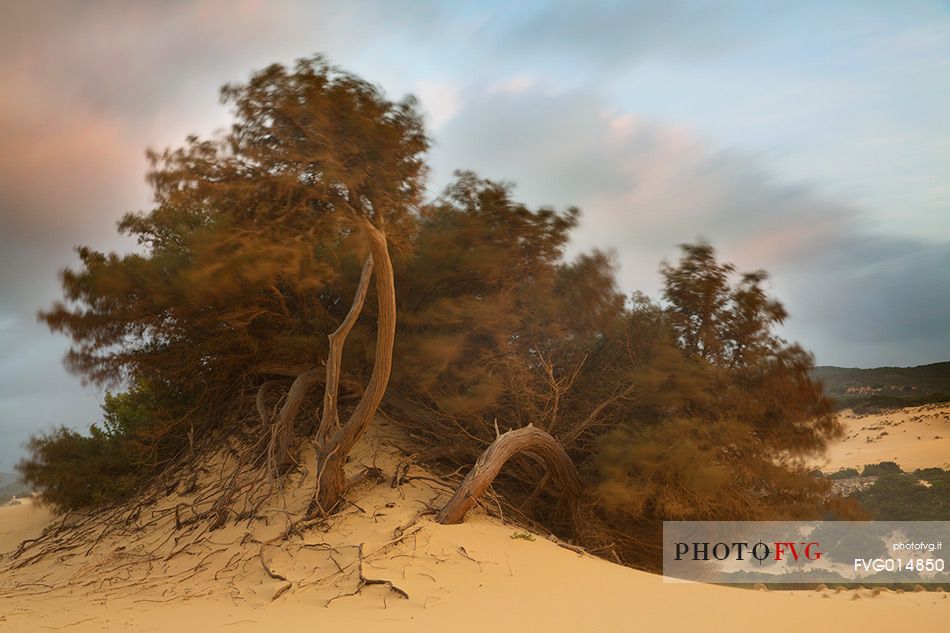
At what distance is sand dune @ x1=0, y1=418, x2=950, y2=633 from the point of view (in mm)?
5145

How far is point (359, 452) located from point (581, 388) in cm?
345

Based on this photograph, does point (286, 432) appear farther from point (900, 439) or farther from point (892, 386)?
point (892, 386)

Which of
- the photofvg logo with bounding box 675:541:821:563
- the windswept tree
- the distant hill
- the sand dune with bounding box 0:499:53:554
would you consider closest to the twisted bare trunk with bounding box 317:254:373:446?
the windswept tree

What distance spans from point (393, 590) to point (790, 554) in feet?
27.8

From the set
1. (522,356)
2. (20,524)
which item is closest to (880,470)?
(522,356)

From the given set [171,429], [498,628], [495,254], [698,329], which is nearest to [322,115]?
[495,254]

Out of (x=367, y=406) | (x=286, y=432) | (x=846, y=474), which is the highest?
(x=367, y=406)

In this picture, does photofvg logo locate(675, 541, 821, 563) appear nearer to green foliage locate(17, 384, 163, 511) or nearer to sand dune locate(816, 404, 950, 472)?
green foliage locate(17, 384, 163, 511)

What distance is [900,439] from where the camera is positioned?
28281 mm

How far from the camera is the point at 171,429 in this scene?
12375 millimetres

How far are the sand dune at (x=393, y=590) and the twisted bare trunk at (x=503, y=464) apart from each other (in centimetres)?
27

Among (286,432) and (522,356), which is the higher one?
(522,356)

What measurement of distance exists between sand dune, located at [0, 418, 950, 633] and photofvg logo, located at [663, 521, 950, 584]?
339 cm

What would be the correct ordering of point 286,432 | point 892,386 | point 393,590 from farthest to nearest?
point 892,386 < point 286,432 < point 393,590
